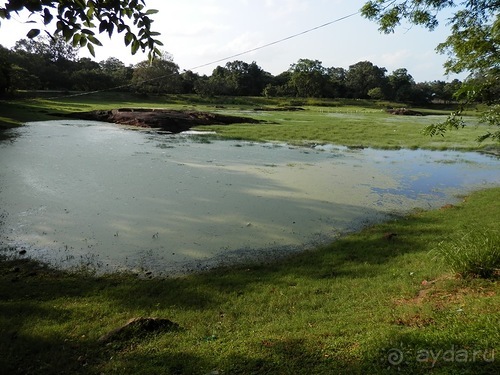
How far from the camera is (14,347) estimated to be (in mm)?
3488

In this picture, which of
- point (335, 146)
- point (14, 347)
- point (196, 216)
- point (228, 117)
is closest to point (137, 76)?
point (228, 117)

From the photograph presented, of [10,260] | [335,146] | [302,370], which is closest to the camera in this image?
[302,370]

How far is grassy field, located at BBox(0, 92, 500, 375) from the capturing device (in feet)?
9.19

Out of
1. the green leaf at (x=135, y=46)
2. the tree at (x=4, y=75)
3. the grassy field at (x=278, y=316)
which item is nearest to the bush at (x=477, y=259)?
the grassy field at (x=278, y=316)

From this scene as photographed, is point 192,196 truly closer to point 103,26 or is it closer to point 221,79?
point 103,26

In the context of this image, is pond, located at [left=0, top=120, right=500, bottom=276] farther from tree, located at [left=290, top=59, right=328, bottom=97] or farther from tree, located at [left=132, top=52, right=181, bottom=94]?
tree, located at [left=290, top=59, right=328, bottom=97]

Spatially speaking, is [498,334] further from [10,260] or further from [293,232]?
[10,260]

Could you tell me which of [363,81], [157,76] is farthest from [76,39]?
[363,81]

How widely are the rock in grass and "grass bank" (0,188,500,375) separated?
0.16 ft

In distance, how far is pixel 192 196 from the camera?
32.0 ft

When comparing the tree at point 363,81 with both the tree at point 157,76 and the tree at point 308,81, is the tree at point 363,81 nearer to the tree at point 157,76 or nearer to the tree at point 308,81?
the tree at point 308,81

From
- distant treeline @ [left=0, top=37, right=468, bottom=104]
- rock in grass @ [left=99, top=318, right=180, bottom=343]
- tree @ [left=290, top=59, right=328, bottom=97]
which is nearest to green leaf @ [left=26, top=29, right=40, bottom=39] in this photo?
rock in grass @ [left=99, top=318, right=180, bottom=343]

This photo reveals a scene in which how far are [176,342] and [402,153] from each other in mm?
17484

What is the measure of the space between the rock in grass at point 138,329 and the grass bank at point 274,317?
1.9 inches
